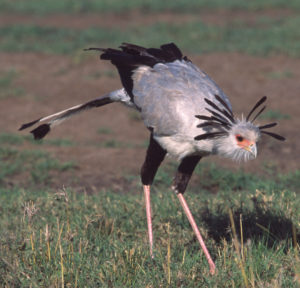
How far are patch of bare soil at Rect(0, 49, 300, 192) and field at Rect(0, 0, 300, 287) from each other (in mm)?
26

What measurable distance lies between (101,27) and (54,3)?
4.07 metres

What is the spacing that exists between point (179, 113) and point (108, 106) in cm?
580

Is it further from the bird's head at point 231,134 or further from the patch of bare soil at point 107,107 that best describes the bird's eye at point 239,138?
the patch of bare soil at point 107,107

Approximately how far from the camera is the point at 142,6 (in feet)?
59.2

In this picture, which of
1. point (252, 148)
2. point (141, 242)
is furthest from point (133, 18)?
point (252, 148)

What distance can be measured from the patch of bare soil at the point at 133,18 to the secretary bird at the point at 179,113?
37.0 feet

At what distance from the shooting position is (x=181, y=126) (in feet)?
12.3

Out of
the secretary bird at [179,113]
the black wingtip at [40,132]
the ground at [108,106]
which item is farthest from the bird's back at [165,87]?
the ground at [108,106]

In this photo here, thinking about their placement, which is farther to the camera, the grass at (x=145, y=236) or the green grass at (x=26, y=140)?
the green grass at (x=26, y=140)

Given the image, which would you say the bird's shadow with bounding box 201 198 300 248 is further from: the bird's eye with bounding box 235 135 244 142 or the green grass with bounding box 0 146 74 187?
the green grass with bounding box 0 146 74 187

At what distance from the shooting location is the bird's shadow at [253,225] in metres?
4.01

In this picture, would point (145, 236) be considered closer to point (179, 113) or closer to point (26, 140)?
point (179, 113)

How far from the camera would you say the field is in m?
3.30

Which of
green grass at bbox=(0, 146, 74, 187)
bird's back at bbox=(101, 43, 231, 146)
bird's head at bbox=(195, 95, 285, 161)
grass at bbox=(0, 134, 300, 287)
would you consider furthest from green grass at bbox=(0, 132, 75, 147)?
bird's head at bbox=(195, 95, 285, 161)
